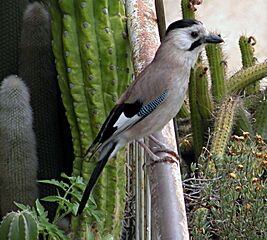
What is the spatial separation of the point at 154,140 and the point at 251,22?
4.68 metres

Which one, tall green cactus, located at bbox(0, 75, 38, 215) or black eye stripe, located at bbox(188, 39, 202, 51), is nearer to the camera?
black eye stripe, located at bbox(188, 39, 202, 51)

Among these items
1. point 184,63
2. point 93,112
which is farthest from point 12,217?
point 93,112

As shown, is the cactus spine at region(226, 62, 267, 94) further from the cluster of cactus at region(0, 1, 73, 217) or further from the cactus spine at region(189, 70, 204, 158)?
the cluster of cactus at region(0, 1, 73, 217)

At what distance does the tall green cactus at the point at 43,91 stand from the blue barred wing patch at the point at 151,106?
888mm

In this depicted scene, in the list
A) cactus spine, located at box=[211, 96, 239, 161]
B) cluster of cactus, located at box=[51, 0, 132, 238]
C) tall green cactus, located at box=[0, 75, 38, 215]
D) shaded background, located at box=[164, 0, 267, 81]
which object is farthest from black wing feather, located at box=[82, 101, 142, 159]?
shaded background, located at box=[164, 0, 267, 81]

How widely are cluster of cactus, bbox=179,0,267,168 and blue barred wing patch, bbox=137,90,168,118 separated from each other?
172 cm

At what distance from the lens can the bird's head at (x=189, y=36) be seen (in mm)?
2031

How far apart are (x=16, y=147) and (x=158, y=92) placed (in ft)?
2.73

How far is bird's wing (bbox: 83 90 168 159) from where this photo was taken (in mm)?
2014

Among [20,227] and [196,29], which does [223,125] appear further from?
[20,227]

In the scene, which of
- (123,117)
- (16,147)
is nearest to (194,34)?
(123,117)

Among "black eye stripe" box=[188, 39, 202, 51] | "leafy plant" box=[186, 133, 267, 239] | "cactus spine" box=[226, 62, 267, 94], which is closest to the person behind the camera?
"black eye stripe" box=[188, 39, 202, 51]

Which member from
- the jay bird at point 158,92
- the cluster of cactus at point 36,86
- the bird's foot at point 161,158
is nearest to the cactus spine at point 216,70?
the cluster of cactus at point 36,86

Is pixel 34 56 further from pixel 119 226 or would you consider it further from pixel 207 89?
pixel 207 89
